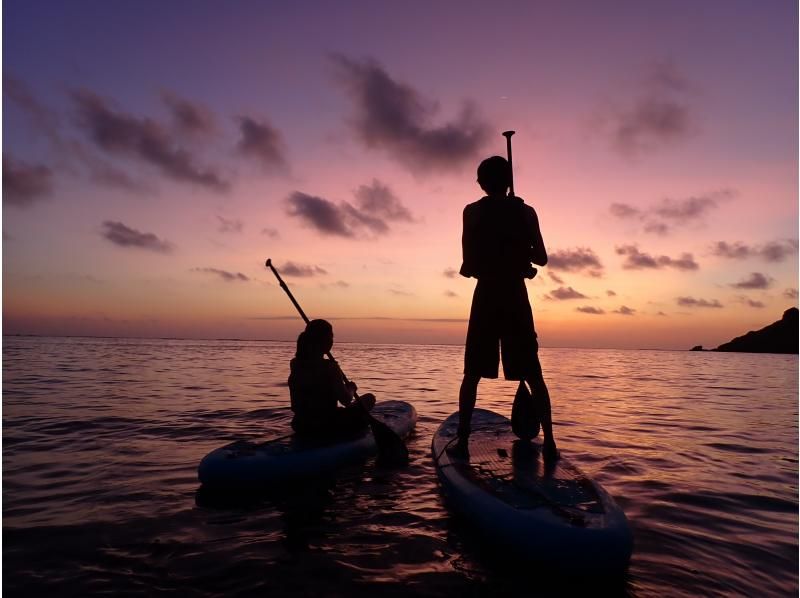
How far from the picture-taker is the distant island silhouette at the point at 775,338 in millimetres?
105750

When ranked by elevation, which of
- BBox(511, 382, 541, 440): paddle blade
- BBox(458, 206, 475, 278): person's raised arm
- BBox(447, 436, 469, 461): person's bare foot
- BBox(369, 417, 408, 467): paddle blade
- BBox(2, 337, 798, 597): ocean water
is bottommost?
BBox(2, 337, 798, 597): ocean water

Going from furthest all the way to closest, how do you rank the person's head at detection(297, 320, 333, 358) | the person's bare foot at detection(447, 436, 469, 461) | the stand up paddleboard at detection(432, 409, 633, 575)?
1. the person's head at detection(297, 320, 333, 358)
2. the person's bare foot at detection(447, 436, 469, 461)
3. the stand up paddleboard at detection(432, 409, 633, 575)

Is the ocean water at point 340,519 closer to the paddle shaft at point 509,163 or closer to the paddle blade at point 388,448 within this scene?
the paddle blade at point 388,448

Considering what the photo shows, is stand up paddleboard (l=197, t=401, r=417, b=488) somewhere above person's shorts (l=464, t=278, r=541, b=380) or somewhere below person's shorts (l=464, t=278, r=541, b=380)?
below

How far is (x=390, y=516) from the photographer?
4840mm

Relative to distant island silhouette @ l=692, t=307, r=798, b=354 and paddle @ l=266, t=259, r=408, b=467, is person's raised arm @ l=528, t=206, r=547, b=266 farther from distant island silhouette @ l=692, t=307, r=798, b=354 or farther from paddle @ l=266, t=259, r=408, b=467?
distant island silhouette @ l=692, t=307, r=798, b=354

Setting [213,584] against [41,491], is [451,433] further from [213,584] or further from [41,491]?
[41,491]

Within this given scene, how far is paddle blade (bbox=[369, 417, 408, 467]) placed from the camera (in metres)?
6.81

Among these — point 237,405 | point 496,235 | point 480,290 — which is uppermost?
point 496,235

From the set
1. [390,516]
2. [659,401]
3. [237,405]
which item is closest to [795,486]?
[390,516]

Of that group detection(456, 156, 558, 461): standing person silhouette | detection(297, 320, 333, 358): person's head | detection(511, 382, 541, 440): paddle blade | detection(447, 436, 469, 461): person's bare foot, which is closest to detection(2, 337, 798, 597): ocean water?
detection(447, 436, 469, 461): person's bare foot

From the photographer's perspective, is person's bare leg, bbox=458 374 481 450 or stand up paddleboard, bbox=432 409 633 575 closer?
stand up paddleboard, bbox=432 409 633 575

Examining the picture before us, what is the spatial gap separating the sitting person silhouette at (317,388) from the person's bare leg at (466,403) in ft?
5.90

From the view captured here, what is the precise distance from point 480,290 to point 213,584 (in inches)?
144
